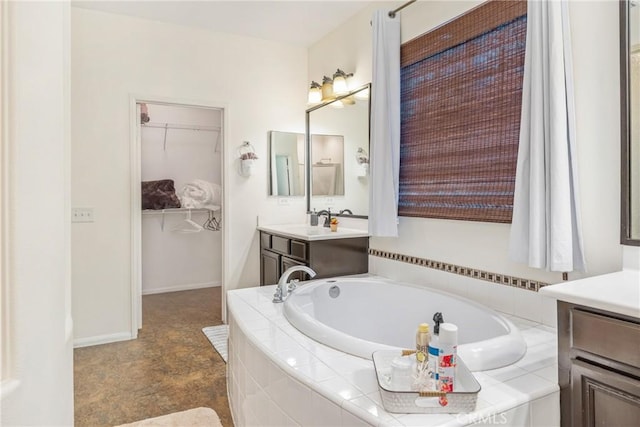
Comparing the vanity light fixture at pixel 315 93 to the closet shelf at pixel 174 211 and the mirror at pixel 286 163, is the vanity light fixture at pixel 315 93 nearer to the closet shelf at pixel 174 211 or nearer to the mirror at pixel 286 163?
the mirror at pixel 286 163

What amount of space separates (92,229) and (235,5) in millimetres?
2160

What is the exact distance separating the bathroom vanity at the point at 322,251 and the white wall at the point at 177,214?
1.94m

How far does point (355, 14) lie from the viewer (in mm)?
3336

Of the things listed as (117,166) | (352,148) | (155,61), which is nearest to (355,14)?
(352,148)

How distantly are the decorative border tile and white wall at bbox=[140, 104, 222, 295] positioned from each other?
2892mm

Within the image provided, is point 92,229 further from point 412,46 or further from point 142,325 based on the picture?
point 412,46

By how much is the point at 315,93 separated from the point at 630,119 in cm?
263

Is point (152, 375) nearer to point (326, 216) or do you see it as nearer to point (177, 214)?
point (326, 216)

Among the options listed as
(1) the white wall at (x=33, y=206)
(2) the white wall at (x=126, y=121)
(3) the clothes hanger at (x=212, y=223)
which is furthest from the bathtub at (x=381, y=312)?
(3) the clothes hanger at (x=212, y=223)

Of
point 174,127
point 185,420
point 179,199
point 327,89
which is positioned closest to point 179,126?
point 174,127

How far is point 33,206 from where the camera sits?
0.45 meters

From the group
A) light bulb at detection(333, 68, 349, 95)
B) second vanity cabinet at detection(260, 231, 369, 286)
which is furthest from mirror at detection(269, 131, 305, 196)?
light bulb at detection(333, 68, 349, 95)

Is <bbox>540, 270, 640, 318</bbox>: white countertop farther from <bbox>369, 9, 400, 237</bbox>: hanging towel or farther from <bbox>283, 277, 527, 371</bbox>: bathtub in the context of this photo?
<bbox>369, 9, 400, 237</bbox>: hanging towel

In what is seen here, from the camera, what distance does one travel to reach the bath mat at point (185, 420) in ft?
6.69
